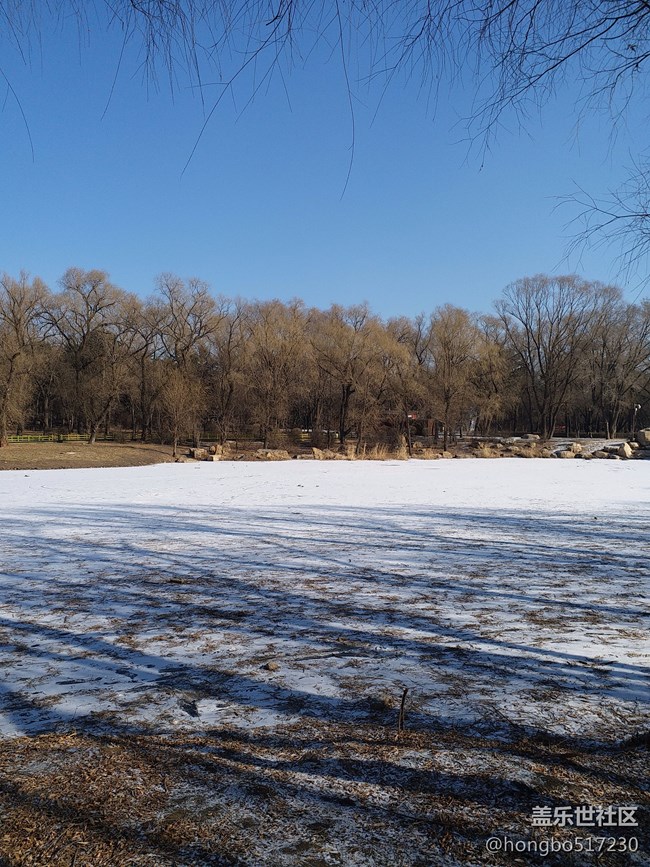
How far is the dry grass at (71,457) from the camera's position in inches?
1019

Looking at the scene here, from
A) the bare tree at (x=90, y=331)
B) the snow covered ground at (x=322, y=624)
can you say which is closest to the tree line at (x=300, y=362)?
the bare tree at (x=90, y=331)

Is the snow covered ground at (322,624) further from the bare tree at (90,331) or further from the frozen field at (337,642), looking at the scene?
the bare tree at (90,331)

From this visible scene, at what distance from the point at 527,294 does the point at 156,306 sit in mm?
34738

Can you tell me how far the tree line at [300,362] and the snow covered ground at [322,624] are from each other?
94.4 feet

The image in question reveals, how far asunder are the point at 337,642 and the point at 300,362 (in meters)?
40.3

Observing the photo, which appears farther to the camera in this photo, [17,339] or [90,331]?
[90,331]

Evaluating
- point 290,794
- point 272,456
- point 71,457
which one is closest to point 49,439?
point 71,457

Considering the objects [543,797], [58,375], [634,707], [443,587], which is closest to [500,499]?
[443,587]

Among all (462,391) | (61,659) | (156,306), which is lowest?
(61,659)

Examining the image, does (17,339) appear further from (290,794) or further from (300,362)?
(290,794)

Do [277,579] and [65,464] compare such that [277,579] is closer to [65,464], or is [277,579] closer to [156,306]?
[65,464]

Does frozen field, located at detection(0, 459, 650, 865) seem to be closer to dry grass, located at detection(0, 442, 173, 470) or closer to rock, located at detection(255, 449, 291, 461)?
dry grass, located at detection(0, 442, 173, 470)

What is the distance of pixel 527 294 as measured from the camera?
51.7m

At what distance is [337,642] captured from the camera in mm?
3645
